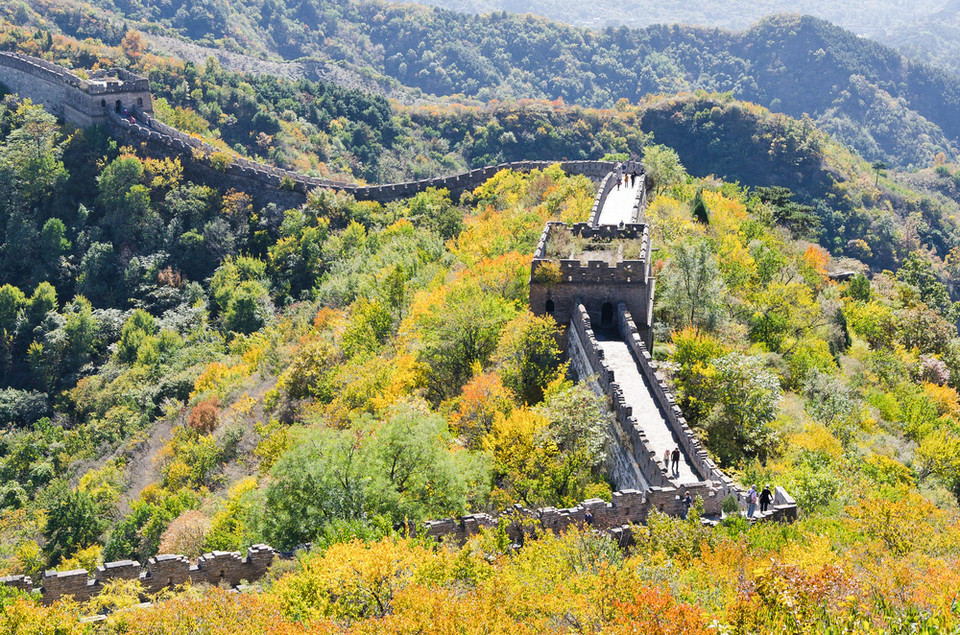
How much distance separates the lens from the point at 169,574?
29172mm

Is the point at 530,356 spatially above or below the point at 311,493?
above

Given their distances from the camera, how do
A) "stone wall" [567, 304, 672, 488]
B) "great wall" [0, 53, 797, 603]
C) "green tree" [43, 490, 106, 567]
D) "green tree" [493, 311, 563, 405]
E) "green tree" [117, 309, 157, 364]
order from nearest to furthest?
"great wall" [0, 53, 797, 603] < "stone wall" [567, 304, 672, 488] < "green tree" [493, 311, 563, 405] < "green tree" [43, 490, 106, 567] < "green tree" [117, 309, 157, 364]

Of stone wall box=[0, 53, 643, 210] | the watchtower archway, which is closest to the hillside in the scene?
stone wall box=[0, 53, 643, 210]

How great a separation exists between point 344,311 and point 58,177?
35.7 meters

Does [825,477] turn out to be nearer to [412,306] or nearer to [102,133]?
[412,306]

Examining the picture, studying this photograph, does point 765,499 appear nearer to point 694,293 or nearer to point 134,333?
point 694,293

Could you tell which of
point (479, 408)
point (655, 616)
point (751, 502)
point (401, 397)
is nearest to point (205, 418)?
point (401, 397)

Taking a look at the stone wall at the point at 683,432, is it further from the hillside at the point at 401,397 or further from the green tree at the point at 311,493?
the green tree at the point at 311,493

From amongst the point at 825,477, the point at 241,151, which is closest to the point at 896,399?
the point at 825,477

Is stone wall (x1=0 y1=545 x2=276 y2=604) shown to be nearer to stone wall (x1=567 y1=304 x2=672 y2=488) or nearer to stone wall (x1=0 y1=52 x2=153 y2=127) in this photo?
stone wall (x1=567 y1=304 x2=672 y2=488)

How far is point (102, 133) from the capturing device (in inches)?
3393

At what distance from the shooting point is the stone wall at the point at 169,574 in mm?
28719

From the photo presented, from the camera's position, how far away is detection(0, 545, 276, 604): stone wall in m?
28.7

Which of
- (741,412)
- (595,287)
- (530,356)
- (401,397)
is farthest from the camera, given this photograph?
(595,287)
